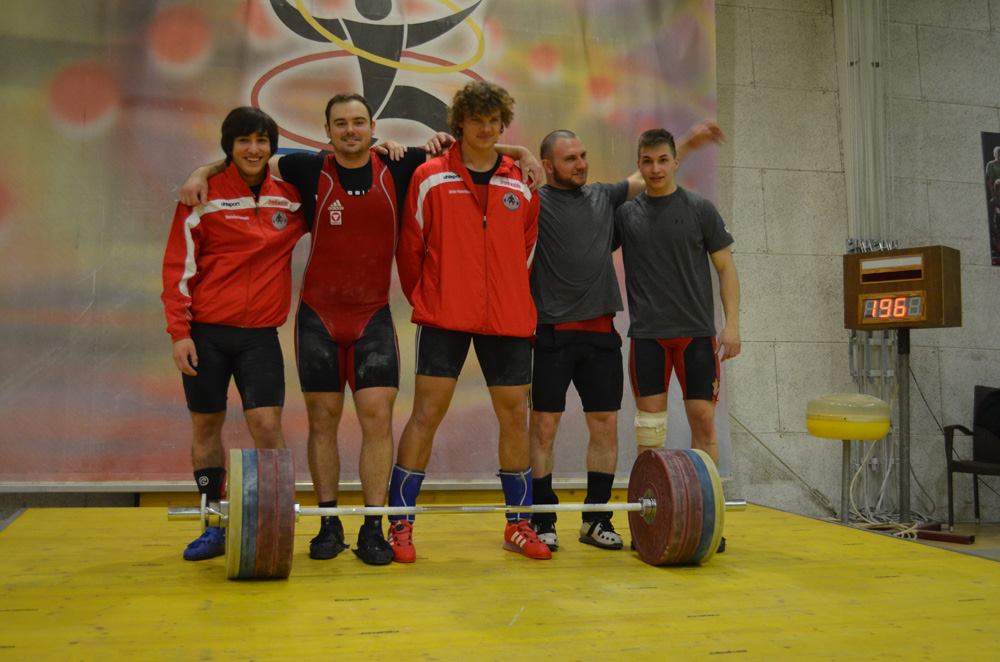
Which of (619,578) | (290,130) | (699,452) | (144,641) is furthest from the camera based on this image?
(290,130)

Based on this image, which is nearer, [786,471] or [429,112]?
[429,112]

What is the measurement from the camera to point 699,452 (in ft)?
9.09

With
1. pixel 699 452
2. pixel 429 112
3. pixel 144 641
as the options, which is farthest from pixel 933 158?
pixel 144 641

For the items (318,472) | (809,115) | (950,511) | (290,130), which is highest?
(809,115)

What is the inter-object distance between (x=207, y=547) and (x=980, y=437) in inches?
164

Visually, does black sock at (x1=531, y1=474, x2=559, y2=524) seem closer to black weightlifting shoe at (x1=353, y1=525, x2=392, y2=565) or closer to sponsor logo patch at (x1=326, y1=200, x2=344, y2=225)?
black weightlifting shoe at (x1=353, y1=525, x2=392, y2=565)

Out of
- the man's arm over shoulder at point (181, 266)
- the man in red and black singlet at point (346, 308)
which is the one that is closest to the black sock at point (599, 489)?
the man in red and black singlet at point (346, 308)

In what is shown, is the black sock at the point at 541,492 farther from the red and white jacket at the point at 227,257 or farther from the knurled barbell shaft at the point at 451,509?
the red and white jacket at the point at 227,257

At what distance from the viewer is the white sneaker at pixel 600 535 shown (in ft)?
9.80

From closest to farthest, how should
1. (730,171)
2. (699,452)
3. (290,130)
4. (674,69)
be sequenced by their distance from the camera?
1. (699,452)
2. (290,130)
3. (674,69)
4. (730,171)

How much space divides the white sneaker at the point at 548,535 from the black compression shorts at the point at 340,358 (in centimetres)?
70

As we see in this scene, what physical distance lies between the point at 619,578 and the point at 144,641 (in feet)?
4.15

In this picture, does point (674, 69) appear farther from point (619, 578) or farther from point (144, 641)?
point (144, 641)

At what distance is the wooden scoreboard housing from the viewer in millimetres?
4461
